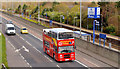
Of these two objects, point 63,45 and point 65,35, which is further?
point 65,35

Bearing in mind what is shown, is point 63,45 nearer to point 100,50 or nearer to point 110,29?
point 100,50

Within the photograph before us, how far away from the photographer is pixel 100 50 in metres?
32.2

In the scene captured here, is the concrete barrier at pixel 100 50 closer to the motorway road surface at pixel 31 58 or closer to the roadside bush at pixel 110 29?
the motorway road surface at pixel 31 58

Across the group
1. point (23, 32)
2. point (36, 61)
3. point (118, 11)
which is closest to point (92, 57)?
point (36, 61)

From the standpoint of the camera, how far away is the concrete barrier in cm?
2817

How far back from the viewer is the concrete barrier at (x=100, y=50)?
28167 millimetres

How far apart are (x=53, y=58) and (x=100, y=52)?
6.83m

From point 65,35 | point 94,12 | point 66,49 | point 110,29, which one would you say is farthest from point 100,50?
point 110,29

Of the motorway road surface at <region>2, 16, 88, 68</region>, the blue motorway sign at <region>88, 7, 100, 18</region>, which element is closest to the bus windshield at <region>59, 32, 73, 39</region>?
the motorway road surface at <region>2, 16, 88, 68</region>

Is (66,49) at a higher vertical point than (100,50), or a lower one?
higher

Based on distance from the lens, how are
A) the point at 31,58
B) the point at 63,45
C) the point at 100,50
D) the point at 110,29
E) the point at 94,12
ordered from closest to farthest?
the point at 63,45 → the point at 100,50 → the point at 31,58 → the point at 94,12 → the point at 110,29

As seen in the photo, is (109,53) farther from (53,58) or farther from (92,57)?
(53,58)

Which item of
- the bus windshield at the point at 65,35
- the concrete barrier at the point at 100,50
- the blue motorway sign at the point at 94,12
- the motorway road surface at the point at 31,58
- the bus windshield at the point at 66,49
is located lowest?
the motorway road surface at the point at 31,58

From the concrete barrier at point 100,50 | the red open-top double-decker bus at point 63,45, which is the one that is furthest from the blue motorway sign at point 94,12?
the red open-top double-decker bus at point 63,45
